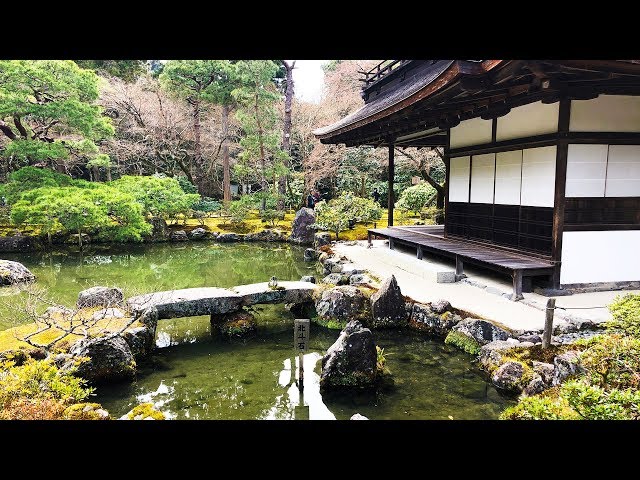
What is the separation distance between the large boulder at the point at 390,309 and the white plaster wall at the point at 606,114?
388cm

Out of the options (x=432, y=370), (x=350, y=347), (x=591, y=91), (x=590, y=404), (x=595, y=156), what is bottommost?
(x=432, y=370)

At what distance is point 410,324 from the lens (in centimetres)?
699

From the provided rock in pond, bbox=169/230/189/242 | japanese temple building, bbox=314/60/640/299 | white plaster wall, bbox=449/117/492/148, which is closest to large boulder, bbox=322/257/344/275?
japanese temple building, bbox=314/60/640/299

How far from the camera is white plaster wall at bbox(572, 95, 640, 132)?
6.66m

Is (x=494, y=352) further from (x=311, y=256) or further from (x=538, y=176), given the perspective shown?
(x=311, y=256)

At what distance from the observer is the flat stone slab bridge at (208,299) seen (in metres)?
6.71

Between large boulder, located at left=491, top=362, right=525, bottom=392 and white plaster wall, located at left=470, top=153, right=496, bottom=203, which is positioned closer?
large boulder, located at left=491, top=362, right=525, bottom=392

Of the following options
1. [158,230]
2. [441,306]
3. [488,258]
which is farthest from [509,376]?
[158,230]

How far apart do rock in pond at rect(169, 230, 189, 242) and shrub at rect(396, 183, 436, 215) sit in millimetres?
9824

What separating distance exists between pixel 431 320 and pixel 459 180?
15.0ft

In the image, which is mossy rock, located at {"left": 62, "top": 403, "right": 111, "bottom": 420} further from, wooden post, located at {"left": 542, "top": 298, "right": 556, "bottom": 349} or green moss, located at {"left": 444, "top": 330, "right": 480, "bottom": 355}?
wooden post, located at {"left": 542, "top": 298, "right": 556, "bottom": 349}

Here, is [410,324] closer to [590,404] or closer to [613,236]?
[613,236]
